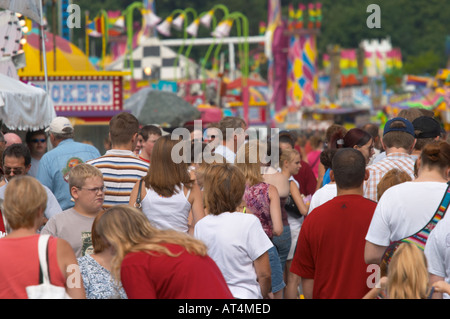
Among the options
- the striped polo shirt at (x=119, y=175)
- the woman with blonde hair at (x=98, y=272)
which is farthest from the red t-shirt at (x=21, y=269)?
the striped polo shirt at (x=119, y=175)

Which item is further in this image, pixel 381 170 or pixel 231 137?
pixel 231 137

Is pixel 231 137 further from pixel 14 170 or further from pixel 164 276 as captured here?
pixel 164 276

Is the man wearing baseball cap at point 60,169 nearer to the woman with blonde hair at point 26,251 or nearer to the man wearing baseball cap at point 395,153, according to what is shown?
the man wearing baseball cap at point 395,153

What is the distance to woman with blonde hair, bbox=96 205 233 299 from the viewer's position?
349 cm

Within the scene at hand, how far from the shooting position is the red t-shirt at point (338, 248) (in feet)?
14.6

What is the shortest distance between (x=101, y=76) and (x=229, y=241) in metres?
10.8

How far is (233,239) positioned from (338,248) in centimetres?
56

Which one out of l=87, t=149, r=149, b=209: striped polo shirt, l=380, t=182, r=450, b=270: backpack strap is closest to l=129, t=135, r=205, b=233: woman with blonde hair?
l=87, t=149, r=149, b=209: striped polo shirt

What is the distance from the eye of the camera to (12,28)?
10.9 meters

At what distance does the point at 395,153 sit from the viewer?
19.8 ft

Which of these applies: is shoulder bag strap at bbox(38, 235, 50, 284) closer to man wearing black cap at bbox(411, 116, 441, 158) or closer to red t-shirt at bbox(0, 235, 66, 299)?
red t-shirt at bbox(0, 235, 66, 299)

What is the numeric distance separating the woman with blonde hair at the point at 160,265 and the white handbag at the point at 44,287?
9.6 inches

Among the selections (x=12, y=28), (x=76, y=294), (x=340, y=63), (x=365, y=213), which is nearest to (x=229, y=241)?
(x=365, y=213)

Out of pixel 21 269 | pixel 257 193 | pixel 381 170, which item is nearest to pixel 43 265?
pixel 21 269
